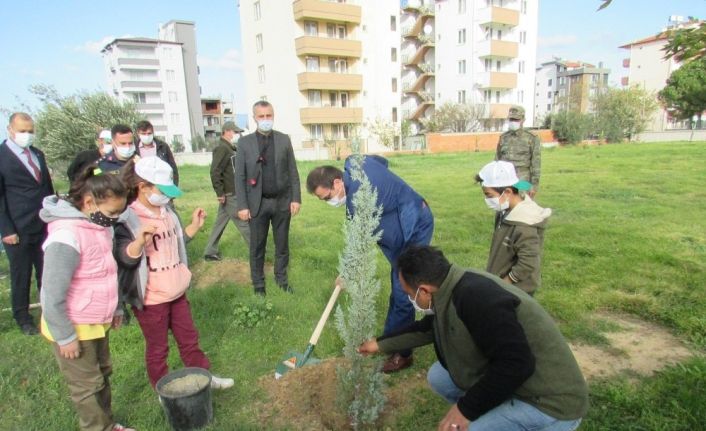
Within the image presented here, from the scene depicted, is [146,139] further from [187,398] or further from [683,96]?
[683,96]

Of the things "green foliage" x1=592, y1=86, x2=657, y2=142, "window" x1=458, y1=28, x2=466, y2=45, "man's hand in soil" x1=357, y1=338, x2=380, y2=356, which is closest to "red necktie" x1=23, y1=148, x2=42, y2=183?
"man's hand in soil" x1=357, y1=338, x2=380, y2=356

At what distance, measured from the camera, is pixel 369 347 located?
284cm

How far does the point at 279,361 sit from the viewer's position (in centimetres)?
403

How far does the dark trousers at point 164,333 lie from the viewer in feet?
10.6

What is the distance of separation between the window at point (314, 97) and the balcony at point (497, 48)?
676 inches

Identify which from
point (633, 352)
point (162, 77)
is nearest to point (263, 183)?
point (633, 352)

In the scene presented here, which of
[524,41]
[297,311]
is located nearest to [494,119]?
[524,41]

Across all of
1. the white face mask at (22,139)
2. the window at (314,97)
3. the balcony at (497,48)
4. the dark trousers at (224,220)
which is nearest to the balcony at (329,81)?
the window at (314,97)

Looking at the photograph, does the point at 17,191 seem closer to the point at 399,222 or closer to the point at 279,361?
the point at 279,361

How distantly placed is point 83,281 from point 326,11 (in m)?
39.4

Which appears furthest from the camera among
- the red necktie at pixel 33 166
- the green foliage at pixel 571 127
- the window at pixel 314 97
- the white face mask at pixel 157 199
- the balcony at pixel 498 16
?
the balcony at pixel 498 16

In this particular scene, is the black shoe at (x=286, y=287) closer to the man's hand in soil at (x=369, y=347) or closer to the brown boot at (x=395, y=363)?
the brown boot at (x=395, y=363)

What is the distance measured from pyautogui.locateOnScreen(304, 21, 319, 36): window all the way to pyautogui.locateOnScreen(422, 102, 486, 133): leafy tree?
13910 millimetres

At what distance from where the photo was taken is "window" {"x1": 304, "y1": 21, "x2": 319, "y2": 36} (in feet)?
126
